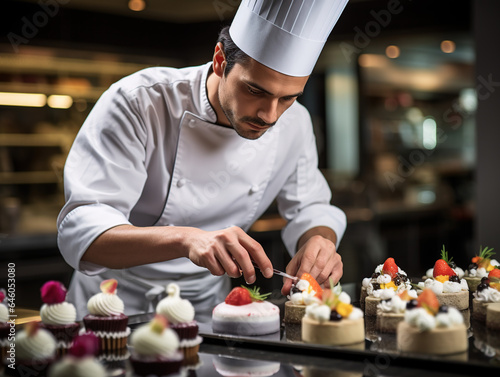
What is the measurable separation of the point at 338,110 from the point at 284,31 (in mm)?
4819

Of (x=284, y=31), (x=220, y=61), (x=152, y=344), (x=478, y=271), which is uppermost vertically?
(x=284, y=31)

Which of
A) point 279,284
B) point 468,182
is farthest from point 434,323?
point 468,182

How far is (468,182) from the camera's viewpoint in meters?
7.68

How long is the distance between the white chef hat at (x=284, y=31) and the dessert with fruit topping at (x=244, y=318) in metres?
0.65

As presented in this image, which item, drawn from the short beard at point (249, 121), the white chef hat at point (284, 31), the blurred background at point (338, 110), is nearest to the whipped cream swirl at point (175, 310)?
the short beard at point (249, 121)

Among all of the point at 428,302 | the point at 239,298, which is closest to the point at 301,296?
the point at 239,298

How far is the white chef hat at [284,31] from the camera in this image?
6.12 feet

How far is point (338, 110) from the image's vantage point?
21.9 feet

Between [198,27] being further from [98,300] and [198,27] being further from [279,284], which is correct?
[98,300]

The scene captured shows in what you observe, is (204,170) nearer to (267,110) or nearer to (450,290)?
(267,110)

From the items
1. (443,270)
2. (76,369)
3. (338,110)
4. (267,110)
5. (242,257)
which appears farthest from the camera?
(338,110)

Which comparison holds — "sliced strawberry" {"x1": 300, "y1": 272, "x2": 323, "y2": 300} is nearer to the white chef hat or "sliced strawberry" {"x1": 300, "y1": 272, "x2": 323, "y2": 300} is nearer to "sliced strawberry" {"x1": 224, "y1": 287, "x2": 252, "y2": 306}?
"sliced strawberry" {"x1": 224, "y1": 287, "x2": 252, "y2": 306}

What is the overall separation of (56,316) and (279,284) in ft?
11.5

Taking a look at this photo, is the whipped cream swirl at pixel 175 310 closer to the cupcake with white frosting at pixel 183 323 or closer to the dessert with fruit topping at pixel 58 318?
the cupcake with white frosting at pixel 183 323
